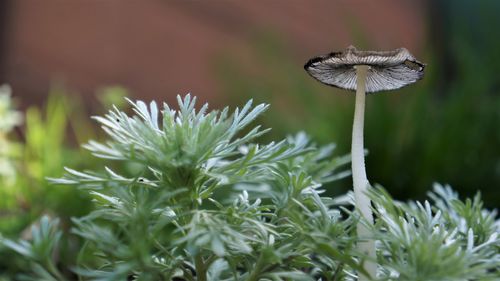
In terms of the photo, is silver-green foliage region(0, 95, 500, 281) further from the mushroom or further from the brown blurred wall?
the brown blurred wall

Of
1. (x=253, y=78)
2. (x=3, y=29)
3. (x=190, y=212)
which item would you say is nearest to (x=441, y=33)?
(x=253, y=78)

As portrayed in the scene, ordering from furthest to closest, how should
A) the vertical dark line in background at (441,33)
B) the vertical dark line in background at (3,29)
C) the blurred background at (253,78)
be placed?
the vertical dark line in background at (441,33) < the vertical dark line in background at (3,29) < the blurred background at (253,78)

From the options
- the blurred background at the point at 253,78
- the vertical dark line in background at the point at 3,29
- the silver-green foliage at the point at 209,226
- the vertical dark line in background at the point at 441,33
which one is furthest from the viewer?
the vertical dark line in background at the point at 441,33

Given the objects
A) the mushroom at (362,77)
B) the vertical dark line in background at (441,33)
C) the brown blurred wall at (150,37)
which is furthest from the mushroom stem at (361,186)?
the vertical dark line in background at (441,33)

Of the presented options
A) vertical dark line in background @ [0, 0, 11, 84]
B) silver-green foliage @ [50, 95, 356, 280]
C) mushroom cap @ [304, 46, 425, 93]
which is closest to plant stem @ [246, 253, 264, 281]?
silver-green foliage @ [50, 95, 356, 280]

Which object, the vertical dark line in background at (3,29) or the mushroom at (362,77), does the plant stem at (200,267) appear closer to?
the mushroom at (362,77)

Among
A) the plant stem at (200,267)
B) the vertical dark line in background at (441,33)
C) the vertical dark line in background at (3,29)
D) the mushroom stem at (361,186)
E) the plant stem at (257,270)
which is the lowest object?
the plant stem at (200,267)

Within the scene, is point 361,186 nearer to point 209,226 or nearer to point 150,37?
point 209,226
